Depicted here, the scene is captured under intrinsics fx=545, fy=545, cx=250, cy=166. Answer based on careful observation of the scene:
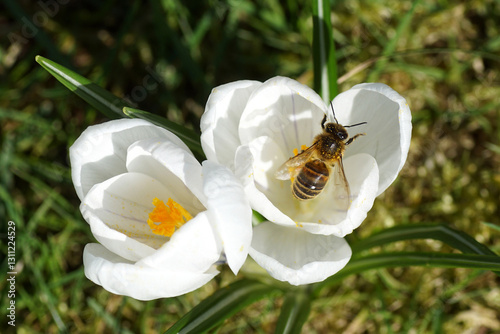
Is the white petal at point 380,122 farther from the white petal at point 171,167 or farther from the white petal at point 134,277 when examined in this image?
the white petal at point 134,277

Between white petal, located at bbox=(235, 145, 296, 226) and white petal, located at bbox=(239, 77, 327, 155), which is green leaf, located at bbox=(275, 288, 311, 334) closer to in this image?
white petal, located at bbox=(235, 145, 296, 226)

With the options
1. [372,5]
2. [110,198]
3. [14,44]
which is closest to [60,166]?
[14,44]

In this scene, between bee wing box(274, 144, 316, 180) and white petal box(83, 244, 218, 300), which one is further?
bee wing box(274, 144, 316, 180)

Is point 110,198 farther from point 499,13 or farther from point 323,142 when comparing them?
point 499,13

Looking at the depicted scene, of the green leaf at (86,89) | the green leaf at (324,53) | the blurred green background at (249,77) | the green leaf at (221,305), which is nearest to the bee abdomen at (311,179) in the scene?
the green leaf at (324,53)

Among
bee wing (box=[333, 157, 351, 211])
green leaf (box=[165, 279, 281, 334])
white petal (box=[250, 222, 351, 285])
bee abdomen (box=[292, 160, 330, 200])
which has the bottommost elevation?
green leaf (box=[165, 279, 281, 334])

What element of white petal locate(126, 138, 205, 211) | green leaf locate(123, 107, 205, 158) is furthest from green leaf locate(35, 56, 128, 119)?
white petal locate(126, 138, 205, 211)

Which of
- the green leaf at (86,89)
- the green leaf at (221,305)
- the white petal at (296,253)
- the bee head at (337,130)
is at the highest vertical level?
the green leaf at (86,89)

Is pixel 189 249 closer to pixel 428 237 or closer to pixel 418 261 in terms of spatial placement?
pixel 418 261

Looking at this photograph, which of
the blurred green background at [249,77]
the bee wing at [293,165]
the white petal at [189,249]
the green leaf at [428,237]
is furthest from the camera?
the blurred green background at [249,77]
